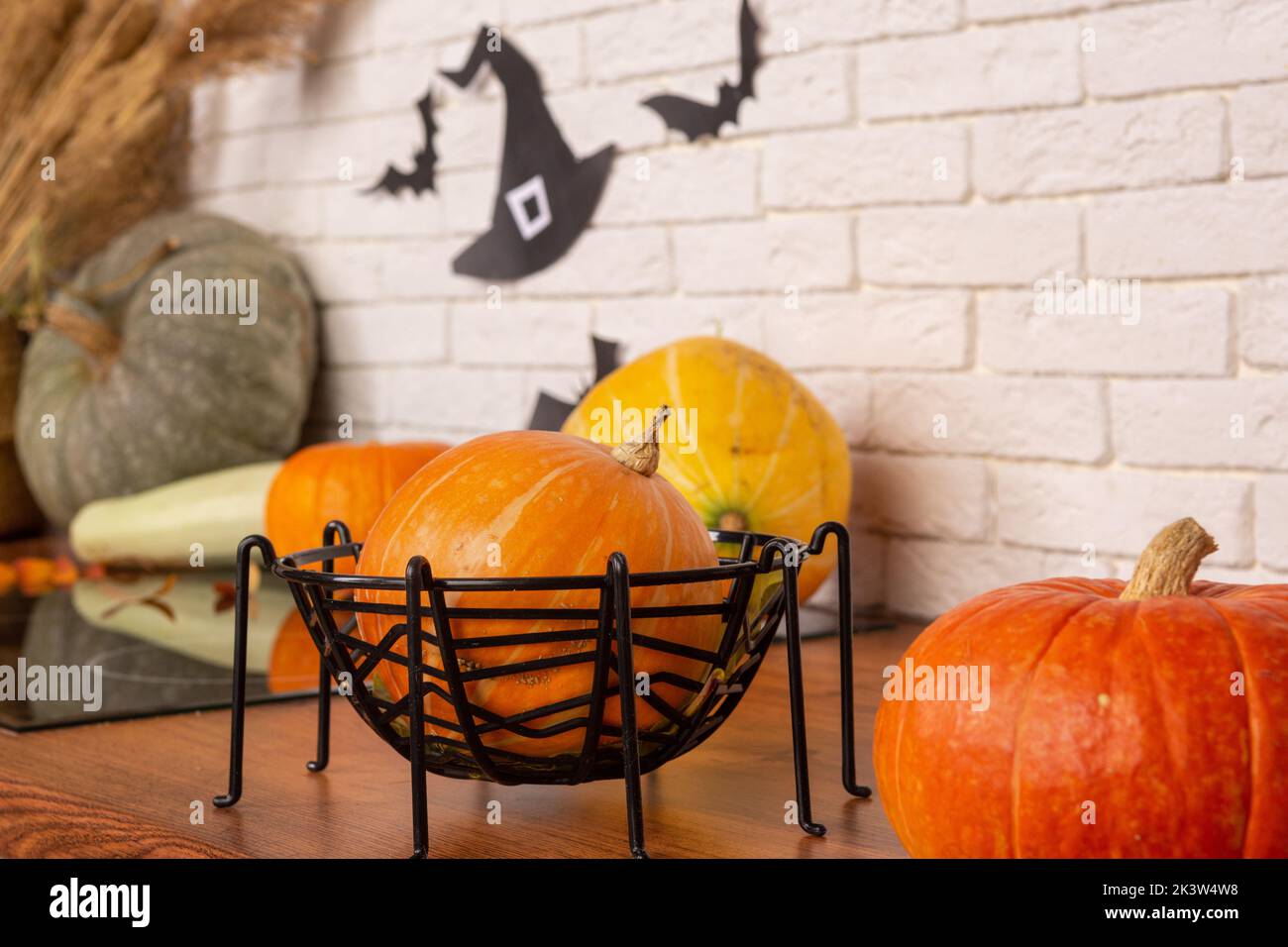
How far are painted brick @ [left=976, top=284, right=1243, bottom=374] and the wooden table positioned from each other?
0.42 metres

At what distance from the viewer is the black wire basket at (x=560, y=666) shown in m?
0.69

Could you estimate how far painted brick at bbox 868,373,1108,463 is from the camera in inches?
51.6

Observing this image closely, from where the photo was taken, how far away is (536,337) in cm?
181

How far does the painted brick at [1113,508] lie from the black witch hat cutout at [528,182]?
62 cm

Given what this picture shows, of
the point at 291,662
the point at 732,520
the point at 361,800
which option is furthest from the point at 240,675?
the point at 732,520

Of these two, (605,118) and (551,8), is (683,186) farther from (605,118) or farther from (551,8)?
(551,8)

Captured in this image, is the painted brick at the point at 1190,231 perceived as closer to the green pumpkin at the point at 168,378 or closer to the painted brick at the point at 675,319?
the painted brick at the point at 675,319

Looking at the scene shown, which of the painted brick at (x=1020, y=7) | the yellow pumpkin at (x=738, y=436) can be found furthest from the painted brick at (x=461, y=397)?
Answer: the painted brick at (x=1020, y=7)

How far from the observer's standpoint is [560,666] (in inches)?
27.6

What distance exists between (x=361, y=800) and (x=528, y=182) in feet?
3.62

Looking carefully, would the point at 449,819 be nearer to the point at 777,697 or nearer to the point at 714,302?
the point at 777,697

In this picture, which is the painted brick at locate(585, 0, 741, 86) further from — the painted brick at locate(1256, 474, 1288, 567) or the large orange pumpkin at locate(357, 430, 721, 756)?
the large orange pumpkin at locate(357, 430, 721, 756)

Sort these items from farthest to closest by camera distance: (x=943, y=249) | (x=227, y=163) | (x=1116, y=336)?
1. (x=227, y=163)
2. (x=943, y=249)
3. (x=1116, y=336)
